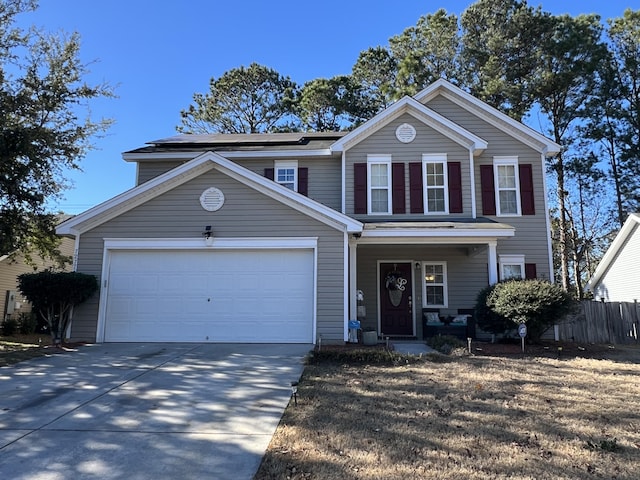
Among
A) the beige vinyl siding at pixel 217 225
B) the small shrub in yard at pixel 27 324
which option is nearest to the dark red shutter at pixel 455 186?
the beige vinyl siding at pixel 217 225

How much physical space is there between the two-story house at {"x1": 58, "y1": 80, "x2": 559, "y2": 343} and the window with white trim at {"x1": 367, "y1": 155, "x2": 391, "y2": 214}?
4cm

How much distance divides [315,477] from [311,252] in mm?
7206

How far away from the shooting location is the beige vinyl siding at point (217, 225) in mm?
10531

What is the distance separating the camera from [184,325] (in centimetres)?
1062

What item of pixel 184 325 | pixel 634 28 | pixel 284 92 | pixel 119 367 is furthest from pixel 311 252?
pixel 634 28

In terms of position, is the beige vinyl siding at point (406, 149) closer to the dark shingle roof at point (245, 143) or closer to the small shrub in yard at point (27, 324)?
the dark shingle roof at point (245, 143)

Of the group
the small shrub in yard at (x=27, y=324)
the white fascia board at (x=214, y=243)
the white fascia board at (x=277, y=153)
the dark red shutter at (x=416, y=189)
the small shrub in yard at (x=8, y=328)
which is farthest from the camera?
the small shrub in yard at (x=27, y=324)

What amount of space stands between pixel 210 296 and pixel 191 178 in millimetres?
2935

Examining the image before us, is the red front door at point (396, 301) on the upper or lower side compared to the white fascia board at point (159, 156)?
lower

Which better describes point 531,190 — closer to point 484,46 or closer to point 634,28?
point 484,46

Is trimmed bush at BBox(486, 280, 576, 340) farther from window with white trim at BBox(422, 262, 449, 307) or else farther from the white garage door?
the white garage door

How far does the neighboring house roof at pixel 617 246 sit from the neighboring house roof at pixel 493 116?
6.94 meters

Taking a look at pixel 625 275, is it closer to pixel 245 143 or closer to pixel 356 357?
pixel 356 357

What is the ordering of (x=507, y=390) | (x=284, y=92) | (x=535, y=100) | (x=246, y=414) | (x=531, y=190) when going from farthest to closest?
(x=284, y=92) < (x=535, y=100) < (x=531, y=190) < (x=507, y=390) < (x=246, y=414)
